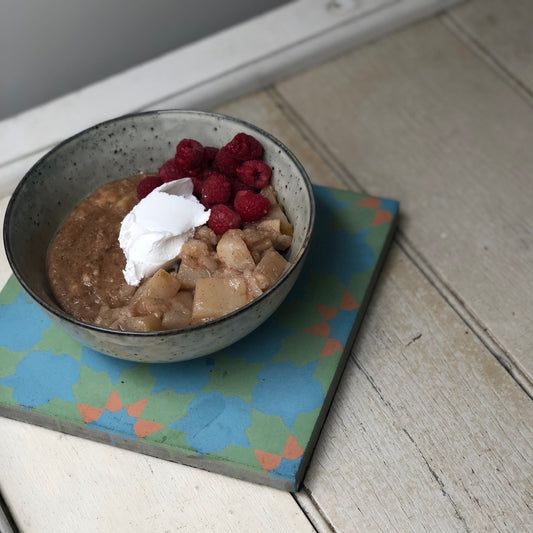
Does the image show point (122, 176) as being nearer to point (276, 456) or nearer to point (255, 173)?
point (255, 173)

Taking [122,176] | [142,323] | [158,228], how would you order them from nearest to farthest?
[142,323]
[158,228]
[122,176]

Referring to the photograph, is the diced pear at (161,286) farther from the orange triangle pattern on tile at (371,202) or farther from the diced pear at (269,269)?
the orange triangle pattern on tile at (371,202)

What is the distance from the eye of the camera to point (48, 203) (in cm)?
135

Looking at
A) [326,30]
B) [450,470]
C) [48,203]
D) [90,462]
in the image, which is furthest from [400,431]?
[326,30]

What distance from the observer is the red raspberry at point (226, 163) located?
1.32m

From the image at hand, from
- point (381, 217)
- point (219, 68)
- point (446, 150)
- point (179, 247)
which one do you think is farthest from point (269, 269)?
point (219, 68)

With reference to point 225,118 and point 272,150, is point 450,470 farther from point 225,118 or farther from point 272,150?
point 225,118

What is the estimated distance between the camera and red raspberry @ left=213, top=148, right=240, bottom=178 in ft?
4.34

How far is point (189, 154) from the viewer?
132cm

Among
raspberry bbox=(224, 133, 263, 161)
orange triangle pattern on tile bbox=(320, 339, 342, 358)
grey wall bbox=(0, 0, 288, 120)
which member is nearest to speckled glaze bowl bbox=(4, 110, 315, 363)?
raspberry bbox=(224, 133, 263, 161)

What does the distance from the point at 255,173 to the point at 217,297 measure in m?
0.28

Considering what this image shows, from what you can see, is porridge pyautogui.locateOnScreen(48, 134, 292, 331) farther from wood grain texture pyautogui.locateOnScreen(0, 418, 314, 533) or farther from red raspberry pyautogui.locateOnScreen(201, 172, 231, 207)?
wood grain texture pyautogui.locateOnScreen(0, 418, 314, 533)

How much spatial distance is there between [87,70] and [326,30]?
643 mm

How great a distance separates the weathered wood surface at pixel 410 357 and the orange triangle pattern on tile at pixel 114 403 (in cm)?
7
